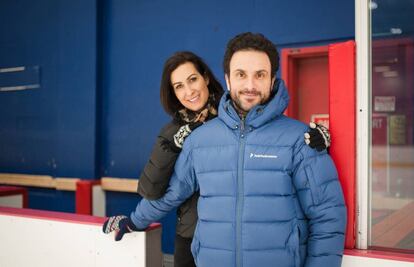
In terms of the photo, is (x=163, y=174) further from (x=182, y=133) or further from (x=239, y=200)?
(x=239, y=200)

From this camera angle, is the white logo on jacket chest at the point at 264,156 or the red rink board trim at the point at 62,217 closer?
the white logo on jacket chest at the point at 264,156

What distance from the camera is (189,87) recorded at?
83.5 inches

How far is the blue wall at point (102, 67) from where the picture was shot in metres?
4.39

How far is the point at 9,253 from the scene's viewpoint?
9.09 ft

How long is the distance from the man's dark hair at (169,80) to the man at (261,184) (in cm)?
45

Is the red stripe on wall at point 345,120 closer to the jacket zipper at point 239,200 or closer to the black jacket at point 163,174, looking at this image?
the jacket zipper at point 239,200

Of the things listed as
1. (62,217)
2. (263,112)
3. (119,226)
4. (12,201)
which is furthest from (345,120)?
(12,201)

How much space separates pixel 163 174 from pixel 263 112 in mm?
568

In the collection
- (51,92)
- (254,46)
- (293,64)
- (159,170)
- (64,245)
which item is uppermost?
(293,64)

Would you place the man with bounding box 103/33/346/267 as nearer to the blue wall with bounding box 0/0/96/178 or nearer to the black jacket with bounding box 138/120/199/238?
the black jacket with bounding box 138/120/199/238

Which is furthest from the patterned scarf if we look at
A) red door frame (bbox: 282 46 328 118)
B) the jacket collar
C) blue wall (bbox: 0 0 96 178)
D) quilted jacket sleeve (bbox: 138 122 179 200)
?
blue wall (bbox: 0 0 96 178)

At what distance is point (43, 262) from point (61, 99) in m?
3.11

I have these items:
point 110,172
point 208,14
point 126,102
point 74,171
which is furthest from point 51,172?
point 208,14

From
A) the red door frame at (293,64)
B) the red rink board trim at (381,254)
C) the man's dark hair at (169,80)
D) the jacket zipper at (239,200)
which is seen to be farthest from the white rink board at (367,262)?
the red door frame at (293,64)
